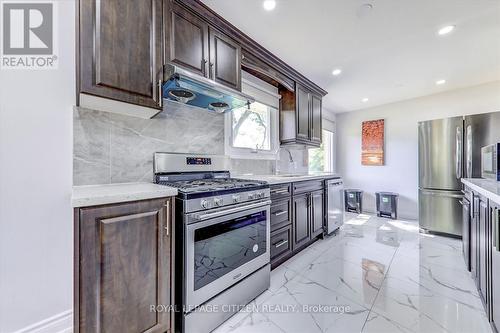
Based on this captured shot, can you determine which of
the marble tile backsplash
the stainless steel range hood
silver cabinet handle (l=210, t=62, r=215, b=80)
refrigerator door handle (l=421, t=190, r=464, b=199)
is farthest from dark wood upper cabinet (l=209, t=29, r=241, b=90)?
refrigerator door handle (l=421, t=190, r=464, b=199)

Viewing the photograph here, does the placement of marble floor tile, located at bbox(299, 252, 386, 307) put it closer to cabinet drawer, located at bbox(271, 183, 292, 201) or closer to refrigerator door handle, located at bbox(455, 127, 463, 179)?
cabinet drawer, located at bbox(271, 183, 292, 201)

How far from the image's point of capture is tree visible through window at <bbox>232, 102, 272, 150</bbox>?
2840mm

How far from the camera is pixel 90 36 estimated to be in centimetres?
128

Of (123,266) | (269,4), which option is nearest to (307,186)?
(269,4)


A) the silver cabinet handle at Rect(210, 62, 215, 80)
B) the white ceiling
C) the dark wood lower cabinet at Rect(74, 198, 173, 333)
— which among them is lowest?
the dark wood lower cabinet at Rect(74, 198, 173, 333)

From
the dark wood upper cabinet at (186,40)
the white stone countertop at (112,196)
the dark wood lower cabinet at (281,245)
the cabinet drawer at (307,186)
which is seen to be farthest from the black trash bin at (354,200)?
Answer: the white stone countertop at (112,196)

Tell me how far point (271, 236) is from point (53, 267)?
5.53ft

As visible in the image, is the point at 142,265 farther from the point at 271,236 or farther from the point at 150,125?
the point at 271,236

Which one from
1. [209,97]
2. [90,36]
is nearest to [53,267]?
[90,36]

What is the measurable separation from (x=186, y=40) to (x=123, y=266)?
5.53 feet

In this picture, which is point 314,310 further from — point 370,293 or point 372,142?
point 372,142

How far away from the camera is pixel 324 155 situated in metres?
5.40

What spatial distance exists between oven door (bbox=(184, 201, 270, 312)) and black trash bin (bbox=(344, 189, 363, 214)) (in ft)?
12.3

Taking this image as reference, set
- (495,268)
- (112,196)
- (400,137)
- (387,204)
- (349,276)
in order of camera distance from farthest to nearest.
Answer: (400,137), (387,204), (349,276), (495,268), (112,196)
